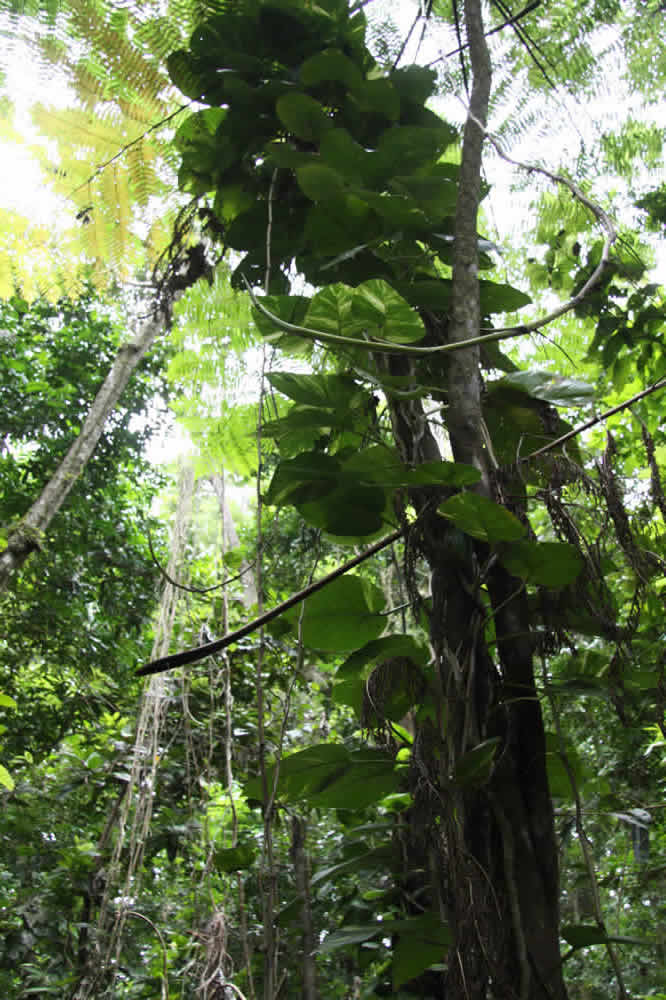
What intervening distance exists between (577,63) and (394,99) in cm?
87

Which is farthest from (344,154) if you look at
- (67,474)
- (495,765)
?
(67,474)

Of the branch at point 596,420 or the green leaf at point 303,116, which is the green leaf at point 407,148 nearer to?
the green leaf at point 303,116

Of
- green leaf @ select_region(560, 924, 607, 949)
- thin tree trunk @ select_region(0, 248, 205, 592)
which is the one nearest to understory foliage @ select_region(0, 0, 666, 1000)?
green leaf @ select_region(560, 924, 607, 949)

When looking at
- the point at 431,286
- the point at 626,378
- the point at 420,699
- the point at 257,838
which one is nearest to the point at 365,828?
the point at 420,699

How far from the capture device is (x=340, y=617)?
938 millimetres

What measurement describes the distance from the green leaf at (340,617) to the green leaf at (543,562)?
9.2 inches

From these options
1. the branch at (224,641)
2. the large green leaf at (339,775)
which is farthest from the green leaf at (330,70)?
the large green leaf at (339,775)

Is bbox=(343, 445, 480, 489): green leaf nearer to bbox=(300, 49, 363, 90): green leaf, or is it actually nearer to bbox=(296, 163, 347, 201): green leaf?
bbox=(296, 163, 347, 201): green leaf

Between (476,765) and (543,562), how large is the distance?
227 millimetres

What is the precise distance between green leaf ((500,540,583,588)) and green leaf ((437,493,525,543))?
0.07ft

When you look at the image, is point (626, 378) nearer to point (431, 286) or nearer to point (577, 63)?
point (577, 63)

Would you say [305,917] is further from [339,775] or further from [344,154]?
[344,154]

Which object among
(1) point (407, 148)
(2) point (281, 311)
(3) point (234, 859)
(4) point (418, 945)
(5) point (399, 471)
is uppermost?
(1) point (407, 148)

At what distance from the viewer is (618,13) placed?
5.55ft
